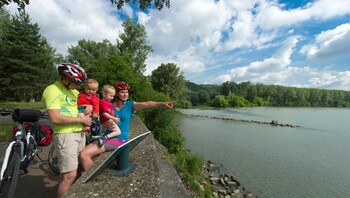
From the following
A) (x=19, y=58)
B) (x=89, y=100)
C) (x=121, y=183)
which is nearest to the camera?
(x=121, y=183)

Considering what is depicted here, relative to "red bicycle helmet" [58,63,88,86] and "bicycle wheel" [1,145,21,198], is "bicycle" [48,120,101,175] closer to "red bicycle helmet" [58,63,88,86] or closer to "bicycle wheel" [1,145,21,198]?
"bicycle wheel" [1,145,21,198]

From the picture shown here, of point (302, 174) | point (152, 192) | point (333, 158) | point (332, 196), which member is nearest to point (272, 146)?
point (333, 158)

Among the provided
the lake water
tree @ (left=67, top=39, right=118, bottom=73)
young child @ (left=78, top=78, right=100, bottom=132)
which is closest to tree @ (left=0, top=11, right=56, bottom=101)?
tree @ (left=67, top=39, right=118, bottom=73)

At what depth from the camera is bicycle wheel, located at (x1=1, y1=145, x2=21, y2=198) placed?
2475mm

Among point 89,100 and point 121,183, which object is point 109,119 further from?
point 121,183

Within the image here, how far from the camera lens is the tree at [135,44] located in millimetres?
28564

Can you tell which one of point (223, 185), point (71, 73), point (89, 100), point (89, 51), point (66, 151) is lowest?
point (223, 185)

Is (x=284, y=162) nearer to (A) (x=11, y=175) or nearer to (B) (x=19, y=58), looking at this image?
(A) (x=11, y=175)

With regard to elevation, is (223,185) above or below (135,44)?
below

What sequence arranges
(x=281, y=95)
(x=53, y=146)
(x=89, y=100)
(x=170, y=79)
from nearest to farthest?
1. (x=89, y=100)
2. (x=53, y=146)
3. (x=170, y=79)
4. (x=281, y=95)

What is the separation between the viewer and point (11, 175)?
2.65m

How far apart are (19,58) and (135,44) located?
13988 millimetres

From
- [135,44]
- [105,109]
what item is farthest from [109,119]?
[135,44]

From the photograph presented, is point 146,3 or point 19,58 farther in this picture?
point 19,58
